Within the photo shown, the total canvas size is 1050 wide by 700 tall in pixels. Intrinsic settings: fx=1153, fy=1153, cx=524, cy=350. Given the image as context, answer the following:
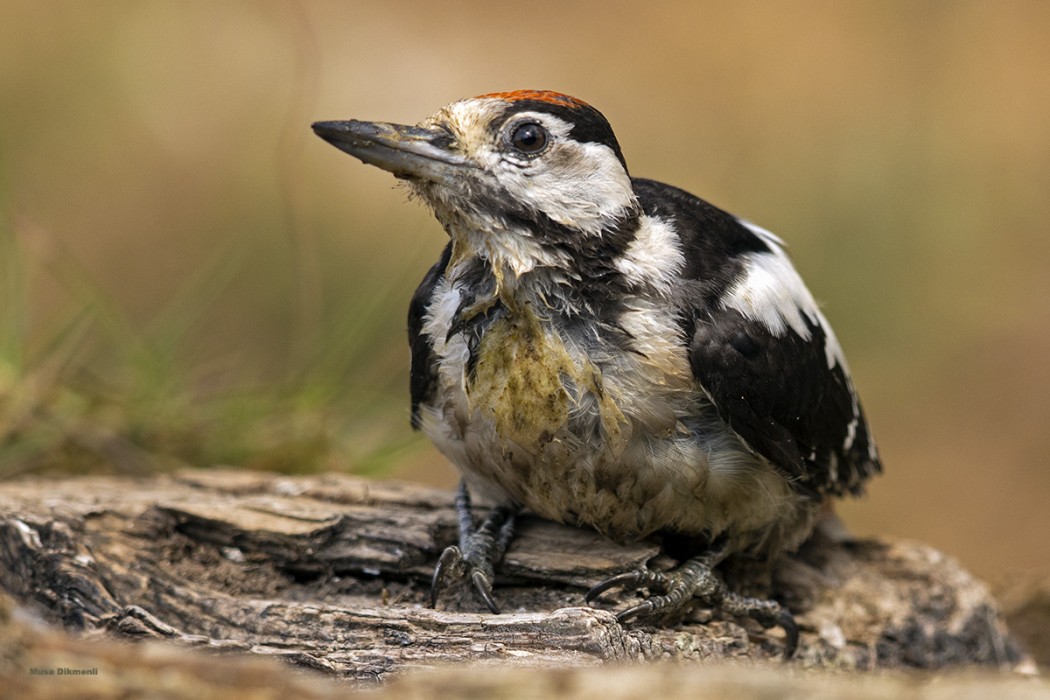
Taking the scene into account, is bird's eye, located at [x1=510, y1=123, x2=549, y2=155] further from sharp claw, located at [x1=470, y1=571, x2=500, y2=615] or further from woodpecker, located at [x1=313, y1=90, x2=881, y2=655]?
sharp claw, located at [x1=470, y1=571, x2=500, y2=615]

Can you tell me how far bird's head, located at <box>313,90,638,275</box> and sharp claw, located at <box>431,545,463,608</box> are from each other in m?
0.92

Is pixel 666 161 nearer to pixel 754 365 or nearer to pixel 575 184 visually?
pixel 754 365

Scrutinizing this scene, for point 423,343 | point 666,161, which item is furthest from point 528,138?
point 666,161

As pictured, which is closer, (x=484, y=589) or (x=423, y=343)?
(x=484, y=589)

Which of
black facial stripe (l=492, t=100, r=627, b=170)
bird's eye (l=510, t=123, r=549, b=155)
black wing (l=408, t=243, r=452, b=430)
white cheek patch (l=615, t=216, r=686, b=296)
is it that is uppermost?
black facial stripe (l=492, t=100, r=627, b=170)

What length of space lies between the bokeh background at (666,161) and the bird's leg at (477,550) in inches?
81.2

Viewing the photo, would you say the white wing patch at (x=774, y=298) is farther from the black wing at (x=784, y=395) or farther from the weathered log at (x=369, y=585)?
the weathered log at (x=369, y=585)

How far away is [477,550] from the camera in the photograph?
11.6 ft

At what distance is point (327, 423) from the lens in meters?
5.09

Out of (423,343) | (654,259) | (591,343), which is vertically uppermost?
(654,259)

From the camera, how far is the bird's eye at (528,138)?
10.0 ft

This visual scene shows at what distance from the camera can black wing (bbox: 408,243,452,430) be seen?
3518 millimetres

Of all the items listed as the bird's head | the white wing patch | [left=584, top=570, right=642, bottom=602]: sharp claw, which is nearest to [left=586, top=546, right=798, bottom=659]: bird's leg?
[left=584, top=570, right=642, bottom=602]: sharp claw

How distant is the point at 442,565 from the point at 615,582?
52 centimetres
